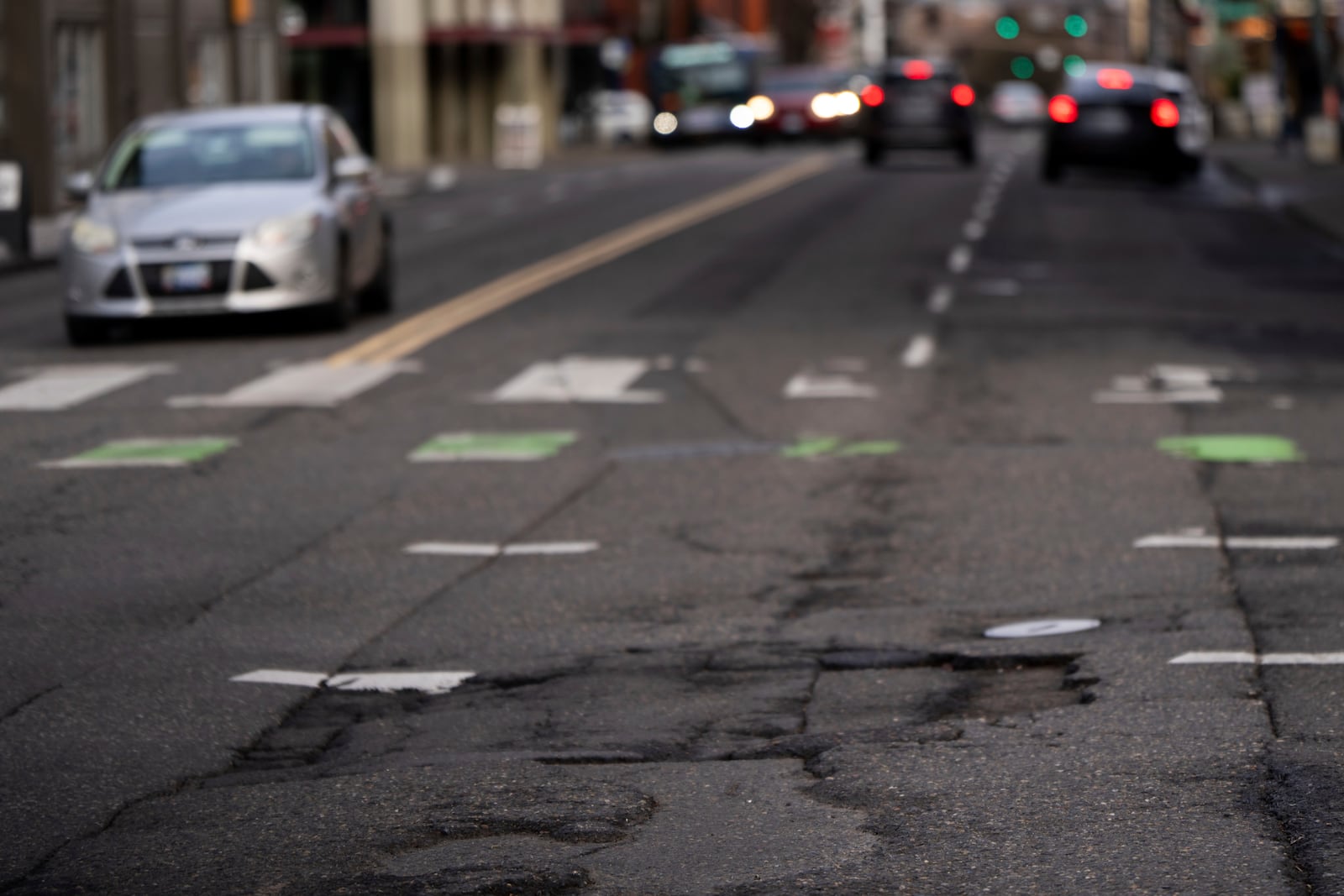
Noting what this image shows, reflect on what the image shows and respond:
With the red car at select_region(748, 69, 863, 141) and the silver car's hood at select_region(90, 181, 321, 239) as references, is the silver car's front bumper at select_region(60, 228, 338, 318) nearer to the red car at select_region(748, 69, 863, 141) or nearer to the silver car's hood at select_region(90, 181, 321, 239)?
the silver car's hood at select_region(90, 181, 321, 239)

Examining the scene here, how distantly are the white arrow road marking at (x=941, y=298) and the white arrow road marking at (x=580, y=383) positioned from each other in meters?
3.94

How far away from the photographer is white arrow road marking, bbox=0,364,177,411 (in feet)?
43.7

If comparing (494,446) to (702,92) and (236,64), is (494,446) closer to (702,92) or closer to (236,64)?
(236,64)

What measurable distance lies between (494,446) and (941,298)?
8257 mm

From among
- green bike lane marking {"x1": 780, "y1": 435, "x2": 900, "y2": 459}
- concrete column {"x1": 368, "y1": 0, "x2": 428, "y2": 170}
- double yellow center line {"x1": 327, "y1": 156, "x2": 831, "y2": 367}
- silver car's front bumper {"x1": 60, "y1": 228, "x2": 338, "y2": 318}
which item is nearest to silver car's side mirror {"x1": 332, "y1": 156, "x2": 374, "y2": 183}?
silver car's front bumper {"x1": 60, "y1": 228, "x2": 338, "y2": 318}

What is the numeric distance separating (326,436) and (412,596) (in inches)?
154

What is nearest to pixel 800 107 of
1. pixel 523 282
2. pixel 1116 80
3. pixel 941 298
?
pixel 1116 80

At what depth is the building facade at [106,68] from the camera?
34.5 m

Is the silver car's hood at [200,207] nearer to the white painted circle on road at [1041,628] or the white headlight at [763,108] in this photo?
the white painted circle on road at [1041,628]

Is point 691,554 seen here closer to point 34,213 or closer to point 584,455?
point 584,455

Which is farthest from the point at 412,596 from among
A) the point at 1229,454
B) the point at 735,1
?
the point at 735,1

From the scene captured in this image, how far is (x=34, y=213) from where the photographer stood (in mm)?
33938

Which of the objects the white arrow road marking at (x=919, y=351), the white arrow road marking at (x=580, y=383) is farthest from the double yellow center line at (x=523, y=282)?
the white arrow road marking at (x=919, y=351)

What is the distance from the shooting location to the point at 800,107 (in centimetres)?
6141
